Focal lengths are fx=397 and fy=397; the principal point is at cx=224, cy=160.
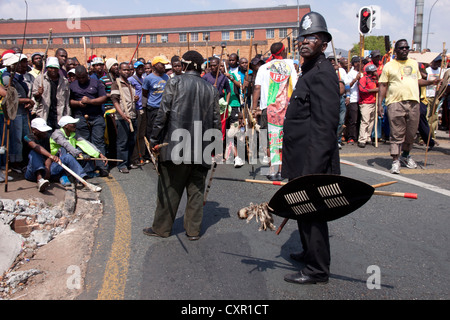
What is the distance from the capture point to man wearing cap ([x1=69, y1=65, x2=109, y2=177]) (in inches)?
298

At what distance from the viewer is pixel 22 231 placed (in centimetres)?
466

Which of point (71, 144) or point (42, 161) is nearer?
point (42, 161)

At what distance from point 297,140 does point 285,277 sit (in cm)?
122

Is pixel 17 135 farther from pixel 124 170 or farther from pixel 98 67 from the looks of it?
pixel 98 67

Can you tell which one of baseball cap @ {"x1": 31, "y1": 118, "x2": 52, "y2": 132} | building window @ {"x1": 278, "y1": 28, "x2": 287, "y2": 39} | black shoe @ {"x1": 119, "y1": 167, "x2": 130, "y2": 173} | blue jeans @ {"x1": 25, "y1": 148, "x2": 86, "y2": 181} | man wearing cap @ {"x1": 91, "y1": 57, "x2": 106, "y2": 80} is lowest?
black shoe @ {"x1": 119, "y1": 167, "x2": 130, "y2": 173}

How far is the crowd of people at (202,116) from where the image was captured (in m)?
3.43

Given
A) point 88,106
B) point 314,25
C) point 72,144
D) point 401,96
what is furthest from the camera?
point 88,106

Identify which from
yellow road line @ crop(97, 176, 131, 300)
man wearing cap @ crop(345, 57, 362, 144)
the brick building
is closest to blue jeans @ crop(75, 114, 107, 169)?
yellow road line @ crop(97, 176, 131, 300)

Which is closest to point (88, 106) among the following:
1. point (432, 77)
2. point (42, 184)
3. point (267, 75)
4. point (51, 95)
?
point (51, 95)

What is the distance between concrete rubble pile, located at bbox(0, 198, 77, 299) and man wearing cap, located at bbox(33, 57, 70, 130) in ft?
7.87

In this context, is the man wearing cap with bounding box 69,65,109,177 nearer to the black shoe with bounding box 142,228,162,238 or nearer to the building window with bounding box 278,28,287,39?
the black shoe with bounding box 142,228,162,238

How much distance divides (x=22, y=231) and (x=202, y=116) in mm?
2512

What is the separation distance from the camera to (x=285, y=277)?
3529 mm

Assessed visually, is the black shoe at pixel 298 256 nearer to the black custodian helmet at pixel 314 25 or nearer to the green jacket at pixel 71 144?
the black custodian helmet at pixel 314 25
